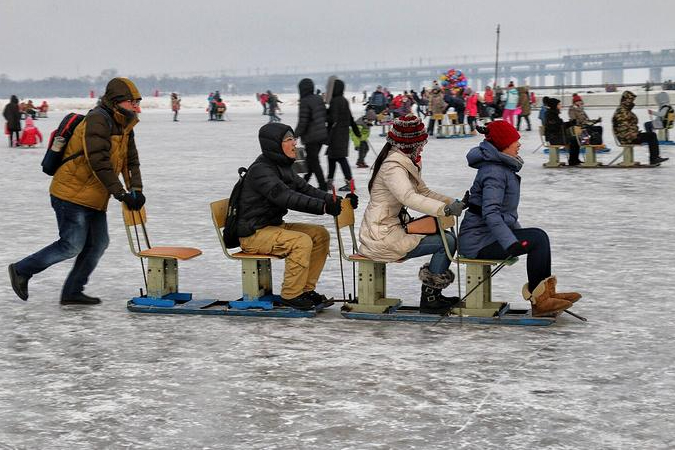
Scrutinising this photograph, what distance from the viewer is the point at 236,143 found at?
29.3m

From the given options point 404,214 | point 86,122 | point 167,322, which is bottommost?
point 167,322

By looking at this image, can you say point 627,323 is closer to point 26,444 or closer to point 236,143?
point 26,444

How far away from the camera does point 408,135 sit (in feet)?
22.7

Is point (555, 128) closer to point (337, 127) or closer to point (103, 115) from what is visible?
point (337, 127)

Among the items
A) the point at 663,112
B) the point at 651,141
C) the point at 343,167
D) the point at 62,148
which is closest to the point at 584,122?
the point at 651,141

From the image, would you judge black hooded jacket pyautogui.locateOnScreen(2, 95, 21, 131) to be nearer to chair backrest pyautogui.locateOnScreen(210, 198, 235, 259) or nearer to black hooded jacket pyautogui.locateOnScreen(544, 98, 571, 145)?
black hooded jacket pyautogui.locateOnScreen(544, 98, 571, 145)

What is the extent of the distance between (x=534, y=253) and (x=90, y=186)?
3.15 meters

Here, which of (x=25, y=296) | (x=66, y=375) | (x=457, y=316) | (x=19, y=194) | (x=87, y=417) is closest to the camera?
(x=87, y=417)

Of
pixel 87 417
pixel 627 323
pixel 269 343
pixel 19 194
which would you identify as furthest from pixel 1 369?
pixel 19 194

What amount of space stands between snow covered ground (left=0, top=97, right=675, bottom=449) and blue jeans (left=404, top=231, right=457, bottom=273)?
447 mm

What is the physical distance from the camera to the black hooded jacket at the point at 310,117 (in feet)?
47.5

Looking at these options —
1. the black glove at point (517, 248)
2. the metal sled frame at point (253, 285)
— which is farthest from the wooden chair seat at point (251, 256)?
the black glove at point (517, 248)

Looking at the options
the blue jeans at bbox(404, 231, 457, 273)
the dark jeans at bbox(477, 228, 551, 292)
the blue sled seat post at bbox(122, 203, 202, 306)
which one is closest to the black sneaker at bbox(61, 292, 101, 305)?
the blue sled seat post at bbox(122, 203, 202, 306)

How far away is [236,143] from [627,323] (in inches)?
911
